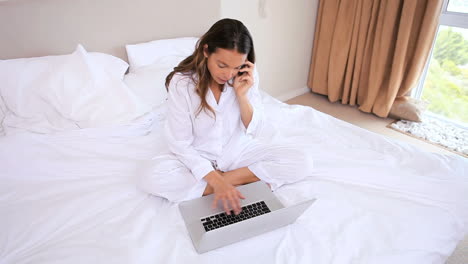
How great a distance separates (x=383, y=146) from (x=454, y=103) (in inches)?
64.6

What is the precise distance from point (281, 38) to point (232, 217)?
204cm

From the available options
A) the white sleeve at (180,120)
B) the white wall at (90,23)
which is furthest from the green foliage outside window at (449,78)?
the white sleeve at (180,120)

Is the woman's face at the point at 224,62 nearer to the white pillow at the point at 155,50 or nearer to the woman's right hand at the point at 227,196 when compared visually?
the woman's right hand at the point at 227,196

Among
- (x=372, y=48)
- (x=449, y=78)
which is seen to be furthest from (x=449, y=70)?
(x=372, y=48)

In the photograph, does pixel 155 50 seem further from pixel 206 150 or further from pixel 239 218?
pixel 239 218

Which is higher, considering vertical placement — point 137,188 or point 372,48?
point 372,48

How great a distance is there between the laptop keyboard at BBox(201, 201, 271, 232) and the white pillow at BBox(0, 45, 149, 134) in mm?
754

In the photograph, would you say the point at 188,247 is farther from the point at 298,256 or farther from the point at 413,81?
the point at 413,81

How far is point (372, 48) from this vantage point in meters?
2.61

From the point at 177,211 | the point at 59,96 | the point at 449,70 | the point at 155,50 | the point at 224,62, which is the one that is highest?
the point at 224,62

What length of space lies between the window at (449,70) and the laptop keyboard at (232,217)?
7.48 feet

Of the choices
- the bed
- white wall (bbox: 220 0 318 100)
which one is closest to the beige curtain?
white wall (bbox: 220 0 318 100)

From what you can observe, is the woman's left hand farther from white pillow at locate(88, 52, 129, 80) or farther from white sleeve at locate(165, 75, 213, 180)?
white pillow at locate(88, 52, 129, 80)

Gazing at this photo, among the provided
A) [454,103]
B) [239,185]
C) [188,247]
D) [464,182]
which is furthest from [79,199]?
[454,103]
